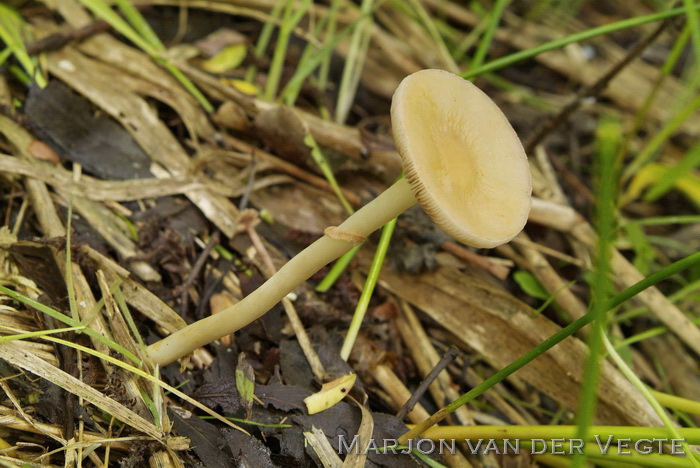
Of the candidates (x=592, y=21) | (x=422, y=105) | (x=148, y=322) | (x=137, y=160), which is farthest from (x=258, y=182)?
(x=592, y=21)

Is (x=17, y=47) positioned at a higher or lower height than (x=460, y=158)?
lower

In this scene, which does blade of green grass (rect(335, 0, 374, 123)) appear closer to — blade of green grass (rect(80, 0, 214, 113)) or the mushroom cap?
blade of green grass (rect(80, 0, 214, 113))

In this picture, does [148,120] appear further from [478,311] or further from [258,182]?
[478,311]

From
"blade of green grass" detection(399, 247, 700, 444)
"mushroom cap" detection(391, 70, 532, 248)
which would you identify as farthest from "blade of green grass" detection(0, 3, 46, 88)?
"blade of green grass" detection(399, 247, 700, 444)

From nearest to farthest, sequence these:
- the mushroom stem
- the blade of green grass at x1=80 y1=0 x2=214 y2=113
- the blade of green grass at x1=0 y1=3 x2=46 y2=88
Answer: the mushroom stem, the blade of green grass at x1=0 y1=3 x2=46 y2=88, the blade of green grass at x1=80 y1=0 x2=214 y2=113

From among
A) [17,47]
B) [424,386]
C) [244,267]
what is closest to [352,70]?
[244,267]

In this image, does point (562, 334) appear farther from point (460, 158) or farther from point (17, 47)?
point (17, 47)

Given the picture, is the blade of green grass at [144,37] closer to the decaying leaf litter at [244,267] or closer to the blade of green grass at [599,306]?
the decaying leaf litter at [244,267]
